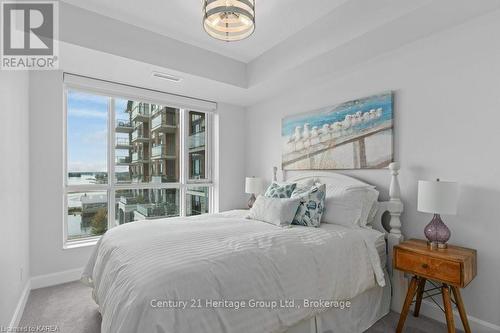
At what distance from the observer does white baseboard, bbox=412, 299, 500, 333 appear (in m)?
1.95

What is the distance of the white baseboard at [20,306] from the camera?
2.04m

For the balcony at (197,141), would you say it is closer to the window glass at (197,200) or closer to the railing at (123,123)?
the window glass at (197,200)

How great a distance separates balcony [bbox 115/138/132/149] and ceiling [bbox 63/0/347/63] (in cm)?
153

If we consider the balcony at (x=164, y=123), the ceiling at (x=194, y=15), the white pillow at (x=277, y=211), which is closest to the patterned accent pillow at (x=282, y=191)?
the white pillow at (x=277, y=211)

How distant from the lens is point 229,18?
1.96 metres

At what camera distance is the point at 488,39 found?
6.59 feet

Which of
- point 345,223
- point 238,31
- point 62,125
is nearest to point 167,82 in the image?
point 62,125

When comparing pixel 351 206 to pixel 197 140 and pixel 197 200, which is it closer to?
pixel 197 200

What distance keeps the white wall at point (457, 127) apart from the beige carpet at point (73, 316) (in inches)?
17.2

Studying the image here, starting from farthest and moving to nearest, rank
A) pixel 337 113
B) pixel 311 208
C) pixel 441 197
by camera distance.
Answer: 1. pixel 337 113
2. pixel 311 208
3. pixel 441 197

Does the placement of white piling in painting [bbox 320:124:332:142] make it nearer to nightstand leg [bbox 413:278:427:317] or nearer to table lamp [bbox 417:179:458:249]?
table lamp [bbox 417:179:458:249]

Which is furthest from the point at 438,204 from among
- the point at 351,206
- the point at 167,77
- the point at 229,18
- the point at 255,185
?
the point at 167,77

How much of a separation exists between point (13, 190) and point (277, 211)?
7.10 feet

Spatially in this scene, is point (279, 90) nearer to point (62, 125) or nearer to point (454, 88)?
point (454, 88)
